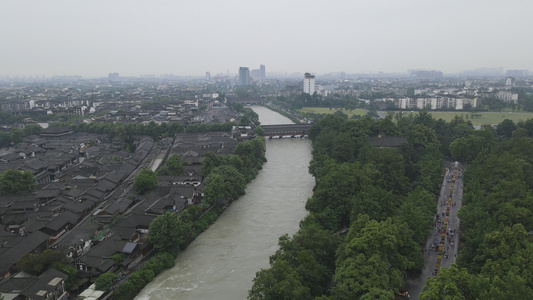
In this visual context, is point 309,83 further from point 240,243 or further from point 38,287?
point 38,287

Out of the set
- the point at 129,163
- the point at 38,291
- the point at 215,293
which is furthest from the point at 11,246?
the point at 129,163

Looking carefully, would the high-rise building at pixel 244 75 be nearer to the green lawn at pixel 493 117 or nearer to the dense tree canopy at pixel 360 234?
the green lawn at pixel 493 117

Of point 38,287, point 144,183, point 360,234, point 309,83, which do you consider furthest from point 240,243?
point 309,83

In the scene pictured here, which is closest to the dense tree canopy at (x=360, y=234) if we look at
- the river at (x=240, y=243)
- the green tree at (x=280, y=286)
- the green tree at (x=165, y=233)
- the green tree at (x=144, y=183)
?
the green tree at (x=280, y=286)

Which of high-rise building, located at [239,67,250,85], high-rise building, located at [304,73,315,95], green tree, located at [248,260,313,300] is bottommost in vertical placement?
green tree, located at [248,260,313,300]

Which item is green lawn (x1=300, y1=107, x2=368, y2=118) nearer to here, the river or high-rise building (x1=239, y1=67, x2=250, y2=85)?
the river

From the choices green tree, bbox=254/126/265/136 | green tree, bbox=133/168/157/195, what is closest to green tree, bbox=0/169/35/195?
green tree, bbox=133/168/157/195
